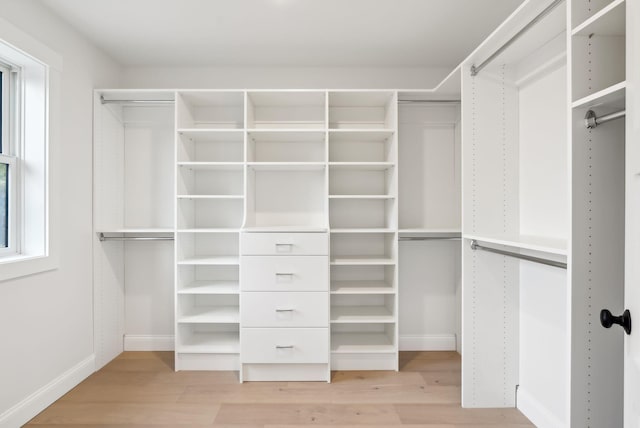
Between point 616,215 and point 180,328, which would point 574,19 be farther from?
point 180,328

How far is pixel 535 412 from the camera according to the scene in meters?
2.20

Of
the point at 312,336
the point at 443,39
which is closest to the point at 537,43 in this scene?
the point at 443,39

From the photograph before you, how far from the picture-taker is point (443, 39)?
2.81 m

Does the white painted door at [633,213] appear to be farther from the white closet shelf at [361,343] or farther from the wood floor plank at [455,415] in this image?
the white closet shelf at [361,343]

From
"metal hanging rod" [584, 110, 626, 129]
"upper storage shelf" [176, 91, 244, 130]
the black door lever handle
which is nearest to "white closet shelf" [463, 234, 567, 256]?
the black door lever handle

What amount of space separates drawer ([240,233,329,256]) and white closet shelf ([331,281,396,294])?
35 centimetres

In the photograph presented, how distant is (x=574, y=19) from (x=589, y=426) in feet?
4.76

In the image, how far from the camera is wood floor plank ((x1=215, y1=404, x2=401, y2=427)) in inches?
88.4

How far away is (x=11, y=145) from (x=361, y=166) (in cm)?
224

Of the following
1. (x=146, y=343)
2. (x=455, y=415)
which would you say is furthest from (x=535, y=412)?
(x=146, y=343)

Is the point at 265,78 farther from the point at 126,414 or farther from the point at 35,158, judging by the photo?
the point at 126,414

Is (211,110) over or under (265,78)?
under

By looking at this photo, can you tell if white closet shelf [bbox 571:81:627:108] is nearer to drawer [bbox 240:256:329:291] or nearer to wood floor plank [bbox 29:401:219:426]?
drawer [bbox 240:256:329:291]

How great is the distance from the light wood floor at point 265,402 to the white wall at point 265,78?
7.48 ft
